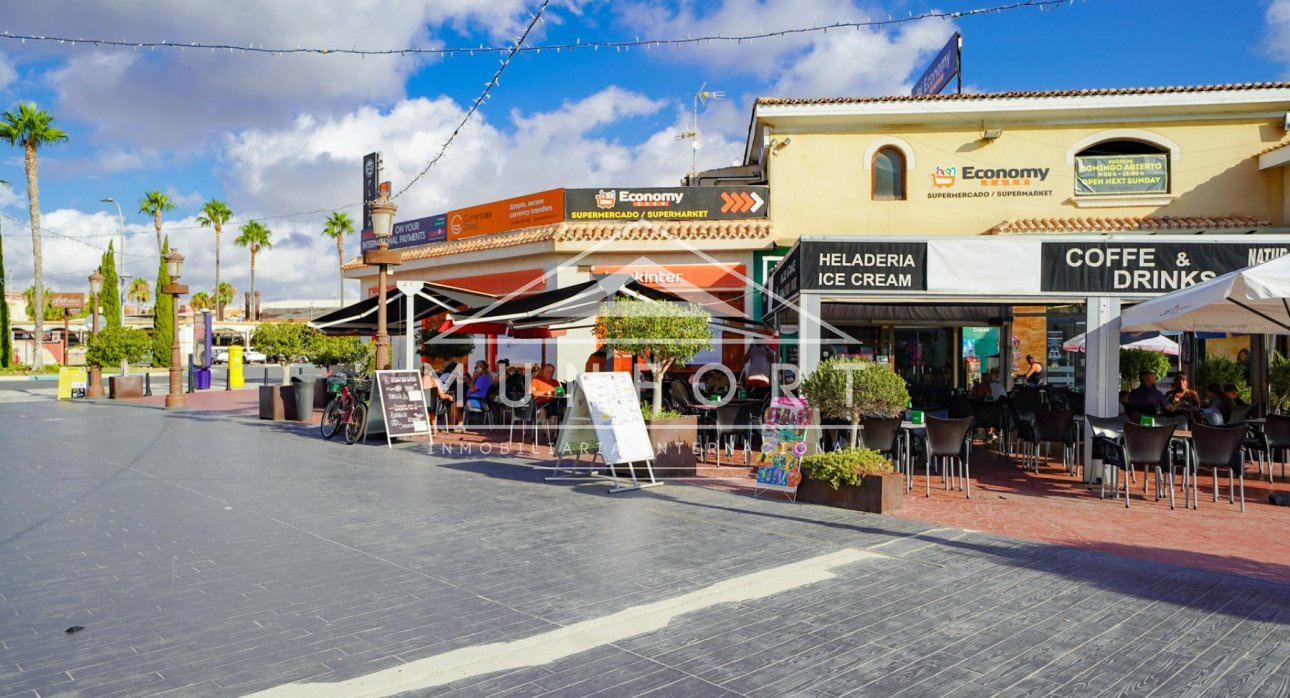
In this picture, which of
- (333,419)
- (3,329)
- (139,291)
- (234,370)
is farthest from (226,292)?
(333,419)

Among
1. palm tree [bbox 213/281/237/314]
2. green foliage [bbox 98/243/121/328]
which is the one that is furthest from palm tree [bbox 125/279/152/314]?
green foliage [bbox 98/243/121/328]

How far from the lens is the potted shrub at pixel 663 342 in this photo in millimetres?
9211

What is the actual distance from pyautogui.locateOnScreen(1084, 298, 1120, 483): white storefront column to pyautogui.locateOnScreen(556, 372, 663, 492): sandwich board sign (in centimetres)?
502

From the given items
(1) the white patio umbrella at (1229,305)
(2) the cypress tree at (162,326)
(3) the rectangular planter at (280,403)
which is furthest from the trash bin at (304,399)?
(2) the cypress tree at (162,326)

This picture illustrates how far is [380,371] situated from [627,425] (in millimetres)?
5476

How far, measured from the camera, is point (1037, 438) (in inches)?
411

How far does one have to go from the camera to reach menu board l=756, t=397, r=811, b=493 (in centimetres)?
835

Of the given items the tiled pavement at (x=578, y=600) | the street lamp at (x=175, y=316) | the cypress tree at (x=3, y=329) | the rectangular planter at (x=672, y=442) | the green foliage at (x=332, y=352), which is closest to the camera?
the tiled pavement at (x=578, y=600)

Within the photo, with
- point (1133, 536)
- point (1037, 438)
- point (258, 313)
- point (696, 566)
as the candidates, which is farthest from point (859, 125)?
point (258, 313)

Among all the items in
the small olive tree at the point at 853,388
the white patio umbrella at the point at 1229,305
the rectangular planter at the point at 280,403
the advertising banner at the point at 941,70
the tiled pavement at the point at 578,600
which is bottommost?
the tiled pavement at the point at 578,600

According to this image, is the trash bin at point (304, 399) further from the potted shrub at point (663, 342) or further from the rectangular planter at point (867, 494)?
the rectangular planter at point (867, 494)

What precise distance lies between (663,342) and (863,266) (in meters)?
2.66

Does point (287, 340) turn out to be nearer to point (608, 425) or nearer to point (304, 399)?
point (304, 399)

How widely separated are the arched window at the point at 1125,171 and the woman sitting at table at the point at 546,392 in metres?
11.7
